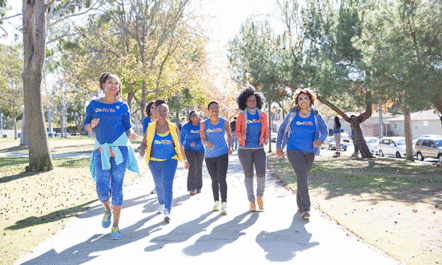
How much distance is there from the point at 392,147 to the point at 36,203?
945 inches

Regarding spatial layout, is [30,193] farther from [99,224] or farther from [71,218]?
[99,224]

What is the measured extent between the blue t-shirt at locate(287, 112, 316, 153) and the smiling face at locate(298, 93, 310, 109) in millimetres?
218

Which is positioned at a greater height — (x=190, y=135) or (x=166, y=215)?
(x=190, y=135)

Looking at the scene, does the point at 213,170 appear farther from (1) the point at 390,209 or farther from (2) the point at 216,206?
(1) the point at 390,209

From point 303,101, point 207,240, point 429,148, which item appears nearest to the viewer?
point 207,240

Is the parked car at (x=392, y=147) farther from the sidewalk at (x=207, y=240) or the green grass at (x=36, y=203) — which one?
the sidewalk at (x=207, y=240)

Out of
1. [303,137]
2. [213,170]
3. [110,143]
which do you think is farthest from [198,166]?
[110,143]

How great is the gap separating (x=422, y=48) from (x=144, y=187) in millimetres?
8656

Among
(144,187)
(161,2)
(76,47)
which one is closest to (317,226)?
(144,187)

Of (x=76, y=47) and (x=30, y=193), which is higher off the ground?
(x=76, y=47)

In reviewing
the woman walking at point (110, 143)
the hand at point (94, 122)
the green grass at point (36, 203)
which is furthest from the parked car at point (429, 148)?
the hand at point (94, 122)

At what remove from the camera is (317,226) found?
5465 mm

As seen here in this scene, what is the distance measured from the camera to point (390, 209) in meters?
6.63

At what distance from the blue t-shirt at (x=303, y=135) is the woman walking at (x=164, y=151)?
181 centimetres
